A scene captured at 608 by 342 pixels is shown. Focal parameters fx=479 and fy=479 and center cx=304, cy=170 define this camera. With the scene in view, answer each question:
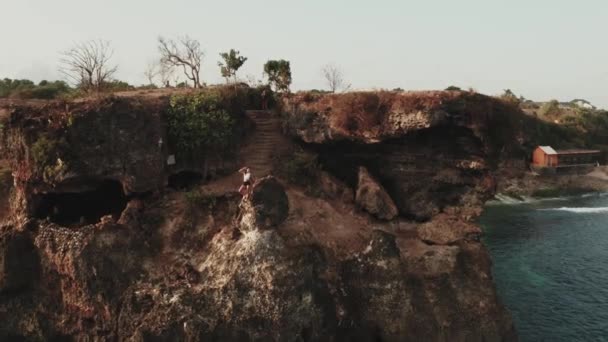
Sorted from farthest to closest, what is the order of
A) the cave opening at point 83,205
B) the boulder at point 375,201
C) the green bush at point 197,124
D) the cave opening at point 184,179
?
the cave opening at point 184,179
the green bush at point 197,124
the boulder at point 375,201
the cave opening at point 83,205

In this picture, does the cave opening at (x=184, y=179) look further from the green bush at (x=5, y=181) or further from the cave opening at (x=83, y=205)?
the green bush at (x=5, y=181)

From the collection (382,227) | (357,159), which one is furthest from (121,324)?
(357,159)

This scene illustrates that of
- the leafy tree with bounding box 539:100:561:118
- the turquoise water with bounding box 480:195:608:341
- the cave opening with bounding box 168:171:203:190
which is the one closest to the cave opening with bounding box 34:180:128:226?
the cave opening with bounding box 168:171:203:190

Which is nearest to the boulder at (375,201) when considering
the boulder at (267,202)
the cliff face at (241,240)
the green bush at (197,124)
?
the cliff face at (241,240)

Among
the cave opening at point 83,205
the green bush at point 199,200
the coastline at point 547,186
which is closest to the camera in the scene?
the green bush at point 199,200

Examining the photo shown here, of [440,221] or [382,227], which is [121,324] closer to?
[382,227]

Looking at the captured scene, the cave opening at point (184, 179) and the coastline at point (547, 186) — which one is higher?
the cave opening at point (184, 179)

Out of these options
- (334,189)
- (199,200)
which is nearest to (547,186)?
(334,189)
